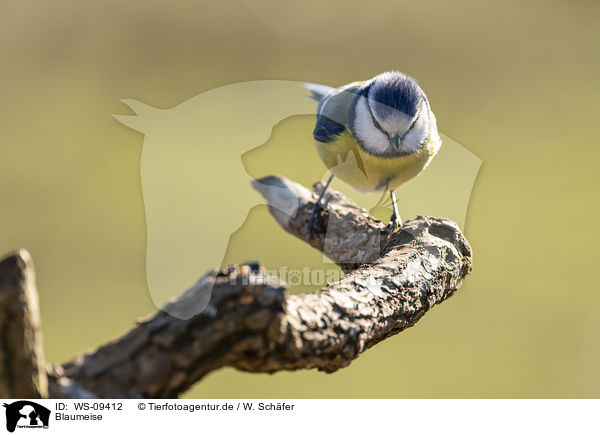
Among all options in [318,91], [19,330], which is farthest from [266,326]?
[318,91]

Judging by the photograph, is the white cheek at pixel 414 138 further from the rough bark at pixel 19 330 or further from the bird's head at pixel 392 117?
the rough bark at pixel 19 330

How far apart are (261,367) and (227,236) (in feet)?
4.12

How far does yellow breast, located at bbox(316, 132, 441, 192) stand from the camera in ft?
4.19

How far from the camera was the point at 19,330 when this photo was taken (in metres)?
0.50

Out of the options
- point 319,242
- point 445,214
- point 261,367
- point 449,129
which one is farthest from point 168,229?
point 449,129

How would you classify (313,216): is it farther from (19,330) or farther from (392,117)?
(19,330)

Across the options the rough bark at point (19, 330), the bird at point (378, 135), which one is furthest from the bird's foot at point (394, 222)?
the rough bark at point (19, 330)

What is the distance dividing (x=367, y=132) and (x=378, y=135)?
3cm

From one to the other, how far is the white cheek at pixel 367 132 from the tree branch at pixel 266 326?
27cm

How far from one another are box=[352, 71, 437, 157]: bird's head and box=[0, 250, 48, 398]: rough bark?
865mm

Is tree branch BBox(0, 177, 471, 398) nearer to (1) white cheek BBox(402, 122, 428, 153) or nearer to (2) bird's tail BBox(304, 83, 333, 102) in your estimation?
(1) white cheek BBox(402, 122, 428, 153)

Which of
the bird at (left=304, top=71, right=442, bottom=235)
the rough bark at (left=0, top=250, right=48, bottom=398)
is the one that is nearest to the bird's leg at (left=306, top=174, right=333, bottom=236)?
the bird at (left=304, top=71, right=442, bottom=235)

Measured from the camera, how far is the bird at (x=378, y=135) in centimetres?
121
